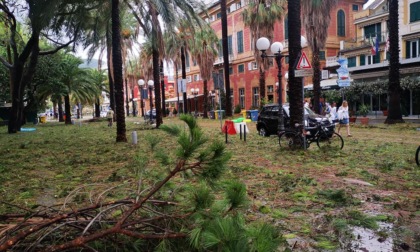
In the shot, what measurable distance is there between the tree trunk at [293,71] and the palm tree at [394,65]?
40.3 feet

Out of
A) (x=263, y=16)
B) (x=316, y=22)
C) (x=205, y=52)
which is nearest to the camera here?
(x=316, y=22)

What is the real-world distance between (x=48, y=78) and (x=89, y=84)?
9.99 m

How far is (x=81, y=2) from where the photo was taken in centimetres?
1702

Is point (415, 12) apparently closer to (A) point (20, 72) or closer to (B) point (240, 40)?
(B) point (240, 40)

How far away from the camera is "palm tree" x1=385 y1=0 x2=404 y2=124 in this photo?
814 inches

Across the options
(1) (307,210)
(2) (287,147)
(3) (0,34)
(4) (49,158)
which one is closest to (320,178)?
(1) (307,210)

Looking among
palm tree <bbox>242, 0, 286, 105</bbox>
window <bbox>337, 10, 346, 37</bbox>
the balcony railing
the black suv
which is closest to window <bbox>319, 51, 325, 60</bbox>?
the balcony railing

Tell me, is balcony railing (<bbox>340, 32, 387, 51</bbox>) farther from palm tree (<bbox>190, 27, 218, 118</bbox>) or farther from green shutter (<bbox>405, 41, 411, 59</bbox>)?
palm tree (<bbox>190, 27, 218, 118</bbox>)

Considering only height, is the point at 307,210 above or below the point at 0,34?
below

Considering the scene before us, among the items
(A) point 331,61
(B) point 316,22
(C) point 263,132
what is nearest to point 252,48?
(A) point 331,61

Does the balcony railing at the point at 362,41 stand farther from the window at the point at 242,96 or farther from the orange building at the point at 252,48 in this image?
the window at the point at 242,96

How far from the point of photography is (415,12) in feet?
98.3

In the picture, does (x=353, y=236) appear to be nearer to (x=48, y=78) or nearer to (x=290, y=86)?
(x=290, y=86)

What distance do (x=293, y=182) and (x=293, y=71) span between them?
17.8 feet
